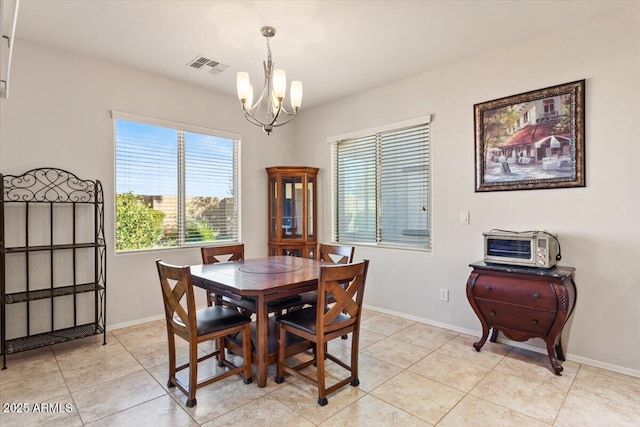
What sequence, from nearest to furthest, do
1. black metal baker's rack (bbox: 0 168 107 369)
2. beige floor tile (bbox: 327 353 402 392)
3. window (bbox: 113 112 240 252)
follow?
1. beige floor tile (bbox: 327 353 402 392)
2. black metal baker's rack (bbox: 0 168 107 369)
3. window (bbox: 113 112 240 252)

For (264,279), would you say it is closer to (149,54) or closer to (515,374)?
(515,374)

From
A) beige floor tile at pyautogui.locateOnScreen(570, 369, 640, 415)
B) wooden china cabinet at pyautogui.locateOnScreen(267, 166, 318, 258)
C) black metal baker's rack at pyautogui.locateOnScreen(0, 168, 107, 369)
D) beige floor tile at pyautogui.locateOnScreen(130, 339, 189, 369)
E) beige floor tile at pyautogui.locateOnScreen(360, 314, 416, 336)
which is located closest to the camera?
beige floor tile at pyautogui.locateOnScreen(570, 369, 640, 415)

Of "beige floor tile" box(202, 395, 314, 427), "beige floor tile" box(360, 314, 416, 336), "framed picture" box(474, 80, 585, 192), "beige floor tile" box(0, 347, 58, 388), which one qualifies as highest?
"framed picture" box(474, 80, 585, 192)

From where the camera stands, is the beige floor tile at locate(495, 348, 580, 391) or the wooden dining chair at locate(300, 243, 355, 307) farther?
the wooden dining chair at locate(300, 243, 355, 307)

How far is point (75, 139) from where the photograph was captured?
10.7ft

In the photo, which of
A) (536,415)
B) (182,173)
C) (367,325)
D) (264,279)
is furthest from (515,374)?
Answer: (182,173)

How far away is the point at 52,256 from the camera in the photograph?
3156mm

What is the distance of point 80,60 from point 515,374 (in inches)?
185

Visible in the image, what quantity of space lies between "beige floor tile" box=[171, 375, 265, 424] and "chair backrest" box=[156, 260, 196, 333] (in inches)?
18.4

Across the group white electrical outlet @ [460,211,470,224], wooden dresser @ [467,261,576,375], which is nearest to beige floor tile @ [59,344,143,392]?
wooden dresser @ [467,261,576,375]

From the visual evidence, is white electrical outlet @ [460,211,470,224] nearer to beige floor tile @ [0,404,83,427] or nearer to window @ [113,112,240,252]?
window @ [113,112,240,252]

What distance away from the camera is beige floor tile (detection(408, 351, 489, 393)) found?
2.45 meters

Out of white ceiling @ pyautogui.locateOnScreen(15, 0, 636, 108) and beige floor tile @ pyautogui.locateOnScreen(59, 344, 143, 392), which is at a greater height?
white ceiling @ pyautogui.locateOnScreen(15, 0, 636, 108)

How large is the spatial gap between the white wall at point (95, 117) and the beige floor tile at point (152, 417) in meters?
1.71
